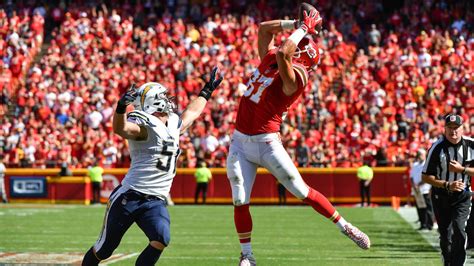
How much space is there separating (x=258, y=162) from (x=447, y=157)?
85.3 inches

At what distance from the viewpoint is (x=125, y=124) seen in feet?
24.2

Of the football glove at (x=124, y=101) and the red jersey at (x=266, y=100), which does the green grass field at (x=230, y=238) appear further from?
the football glove at (x=124, y=101)

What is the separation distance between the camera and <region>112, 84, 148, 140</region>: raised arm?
286 inches

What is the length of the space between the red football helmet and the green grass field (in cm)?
310

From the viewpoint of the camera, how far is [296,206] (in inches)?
988

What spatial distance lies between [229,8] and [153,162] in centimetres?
2500

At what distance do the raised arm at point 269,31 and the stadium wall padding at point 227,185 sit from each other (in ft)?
52.4

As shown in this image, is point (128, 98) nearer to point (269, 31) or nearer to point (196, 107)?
point (196, 107)

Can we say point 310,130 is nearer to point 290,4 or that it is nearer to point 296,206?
point 296,206

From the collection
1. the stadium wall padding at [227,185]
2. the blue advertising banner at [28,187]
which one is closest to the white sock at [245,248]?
the stadium wall padding at [227,185]

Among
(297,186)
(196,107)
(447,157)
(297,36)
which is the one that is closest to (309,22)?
(297,36)

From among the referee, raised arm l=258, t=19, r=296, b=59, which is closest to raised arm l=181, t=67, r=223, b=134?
raised arm l=258, t=19, r=296, b=59

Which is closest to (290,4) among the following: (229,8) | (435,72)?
(229,8)

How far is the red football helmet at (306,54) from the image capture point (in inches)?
336
